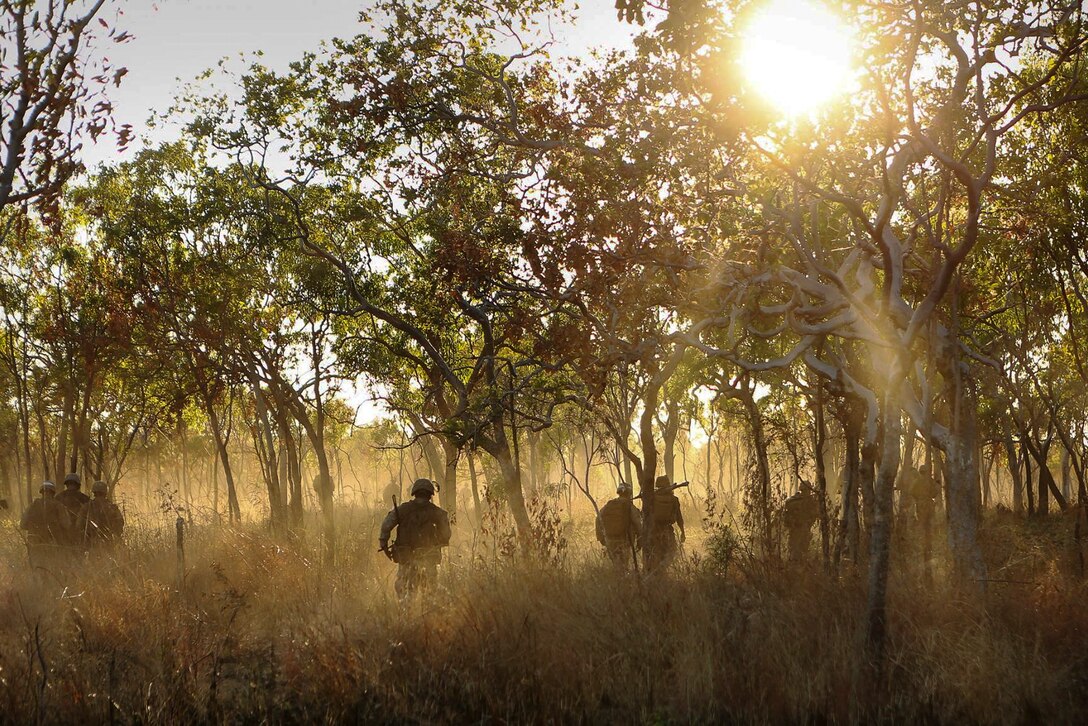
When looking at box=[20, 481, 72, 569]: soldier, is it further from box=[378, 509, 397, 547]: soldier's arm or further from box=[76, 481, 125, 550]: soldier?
box=[378, 509, 397, 547]: soldier's arm

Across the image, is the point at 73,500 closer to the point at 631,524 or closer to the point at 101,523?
the point at 101,523

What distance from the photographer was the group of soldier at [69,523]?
13836 millimetres

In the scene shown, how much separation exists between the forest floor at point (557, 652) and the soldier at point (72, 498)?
13.5ft

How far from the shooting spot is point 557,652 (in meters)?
7.39

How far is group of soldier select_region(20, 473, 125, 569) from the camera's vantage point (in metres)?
13.8

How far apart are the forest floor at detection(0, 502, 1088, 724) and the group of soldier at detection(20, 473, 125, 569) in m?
3.69

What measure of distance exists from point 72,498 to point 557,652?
10.3 meters

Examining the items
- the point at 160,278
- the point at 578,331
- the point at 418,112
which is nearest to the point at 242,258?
the point at 160,278

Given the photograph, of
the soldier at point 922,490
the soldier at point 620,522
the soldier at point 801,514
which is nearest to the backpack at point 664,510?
the soldier at point 620,522

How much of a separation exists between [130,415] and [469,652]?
822 inches

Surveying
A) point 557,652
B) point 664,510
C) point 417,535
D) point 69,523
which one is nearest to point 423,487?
point 417,535

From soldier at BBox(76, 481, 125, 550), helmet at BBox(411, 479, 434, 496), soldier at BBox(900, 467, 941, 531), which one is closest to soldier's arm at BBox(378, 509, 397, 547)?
helmet at BBox(411, 479, 434, 496)

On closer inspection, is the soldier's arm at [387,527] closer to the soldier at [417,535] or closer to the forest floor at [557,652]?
the soldier at [417,535]

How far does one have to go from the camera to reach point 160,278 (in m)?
17.7
